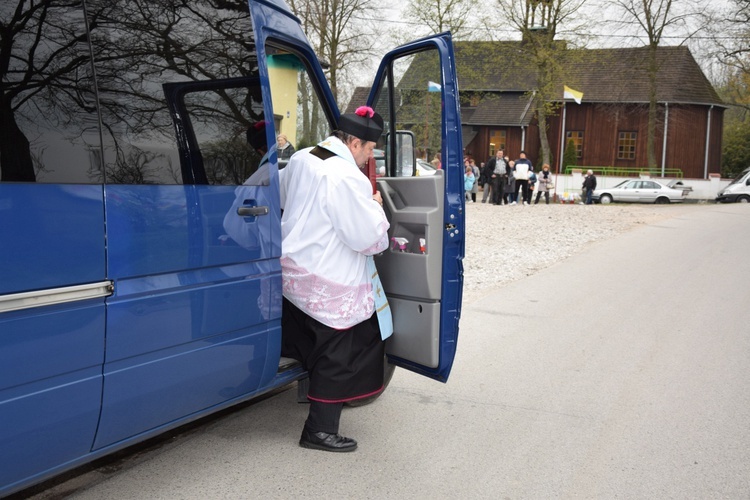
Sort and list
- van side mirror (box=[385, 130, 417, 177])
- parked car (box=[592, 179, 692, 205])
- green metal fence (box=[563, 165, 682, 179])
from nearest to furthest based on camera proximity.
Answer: van side mirror (box=[385, 130, 417, 177]) < parked car (box=[592, 179, 692, 205]) < green metal fence (box=[563, 165, 682, 179])

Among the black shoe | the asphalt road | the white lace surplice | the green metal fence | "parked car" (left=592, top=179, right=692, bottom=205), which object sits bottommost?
the asphalt road

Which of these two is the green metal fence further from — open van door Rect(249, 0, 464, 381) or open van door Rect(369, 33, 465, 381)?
open van door Rect(369, 33, 465, 381)

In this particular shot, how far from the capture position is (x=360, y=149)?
387cm

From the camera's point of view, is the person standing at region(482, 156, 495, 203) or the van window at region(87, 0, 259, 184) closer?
the van window at region(87, 0, 259, 184)

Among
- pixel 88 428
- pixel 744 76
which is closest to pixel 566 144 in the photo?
pixel 744 76

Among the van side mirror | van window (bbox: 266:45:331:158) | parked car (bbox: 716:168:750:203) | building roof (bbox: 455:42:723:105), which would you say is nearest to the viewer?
van window (bbox: 266:45:331:158)

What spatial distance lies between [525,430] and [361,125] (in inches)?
83.7

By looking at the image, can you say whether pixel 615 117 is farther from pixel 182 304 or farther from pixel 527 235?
pixel 182 304

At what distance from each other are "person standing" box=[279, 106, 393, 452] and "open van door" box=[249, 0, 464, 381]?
177mm

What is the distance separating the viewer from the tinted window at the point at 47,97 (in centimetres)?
240

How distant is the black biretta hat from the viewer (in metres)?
3.83

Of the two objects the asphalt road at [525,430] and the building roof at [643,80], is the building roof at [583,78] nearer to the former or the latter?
the building roof at [643,80]

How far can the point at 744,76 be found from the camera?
4169 centimetres

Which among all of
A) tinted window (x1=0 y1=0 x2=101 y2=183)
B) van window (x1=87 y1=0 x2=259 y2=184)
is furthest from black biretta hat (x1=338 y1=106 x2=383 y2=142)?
tinted window (x1=0 y1=0 x2=101 y2=183)
